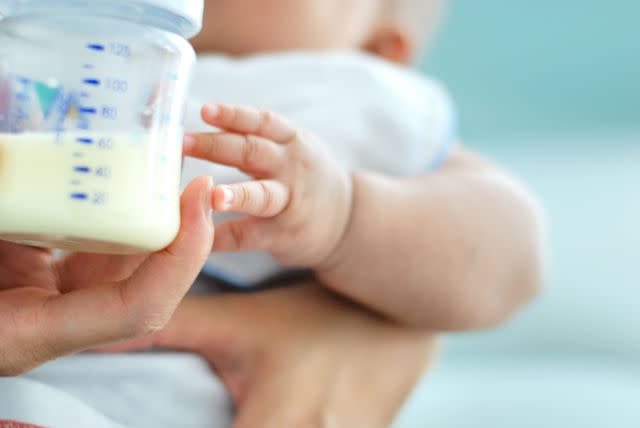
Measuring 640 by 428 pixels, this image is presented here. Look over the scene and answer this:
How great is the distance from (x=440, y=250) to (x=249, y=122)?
0.99ft

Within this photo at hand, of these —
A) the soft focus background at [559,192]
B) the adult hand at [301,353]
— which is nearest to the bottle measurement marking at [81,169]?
the adult hand at [301,353]

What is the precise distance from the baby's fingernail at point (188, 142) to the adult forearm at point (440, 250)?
21 cm

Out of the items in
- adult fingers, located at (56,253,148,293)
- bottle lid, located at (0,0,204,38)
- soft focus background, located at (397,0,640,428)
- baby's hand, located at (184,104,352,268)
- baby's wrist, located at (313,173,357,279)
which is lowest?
soft focus background, located at (397,0,640,428)

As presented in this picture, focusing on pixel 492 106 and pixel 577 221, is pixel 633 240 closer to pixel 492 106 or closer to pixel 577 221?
pixel 577 221

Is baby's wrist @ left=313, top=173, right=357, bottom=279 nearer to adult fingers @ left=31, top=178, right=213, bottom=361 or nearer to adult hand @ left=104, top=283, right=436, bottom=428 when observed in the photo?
adult hand @ left=104, top=283, right=436, bottom=428

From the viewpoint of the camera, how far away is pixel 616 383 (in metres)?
1.20

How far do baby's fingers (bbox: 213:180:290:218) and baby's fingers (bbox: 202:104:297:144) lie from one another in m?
0.04

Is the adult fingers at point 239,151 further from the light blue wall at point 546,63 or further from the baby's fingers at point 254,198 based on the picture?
the light blue wall at point 546,63

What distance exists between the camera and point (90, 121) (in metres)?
0.46

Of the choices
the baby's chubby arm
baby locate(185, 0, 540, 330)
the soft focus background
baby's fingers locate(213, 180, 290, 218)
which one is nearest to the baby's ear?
baby locate(185, 0, 540, 330)

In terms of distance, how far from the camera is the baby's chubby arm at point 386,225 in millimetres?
580

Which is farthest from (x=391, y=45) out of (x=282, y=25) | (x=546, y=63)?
(x=546, y=63)

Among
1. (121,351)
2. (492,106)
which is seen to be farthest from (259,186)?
(492,106)

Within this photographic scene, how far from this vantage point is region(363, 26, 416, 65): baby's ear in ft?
4.18
